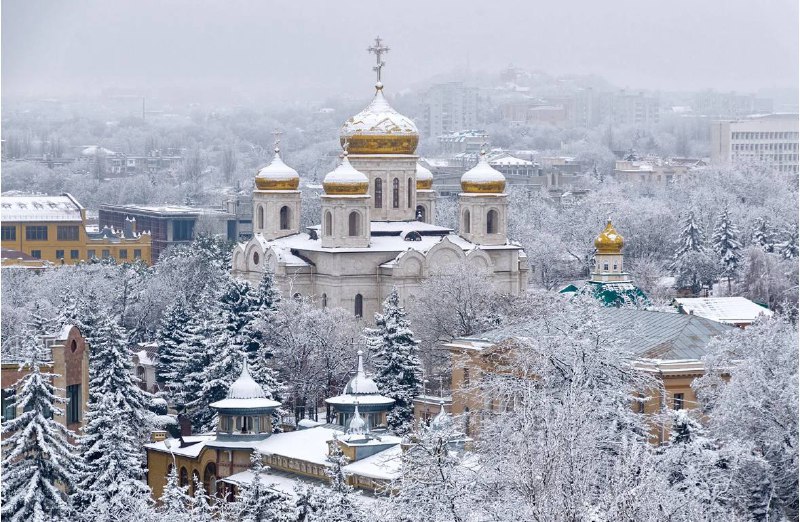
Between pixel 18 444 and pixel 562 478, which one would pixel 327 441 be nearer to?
pixel 18 444

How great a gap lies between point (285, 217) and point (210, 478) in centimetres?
2204

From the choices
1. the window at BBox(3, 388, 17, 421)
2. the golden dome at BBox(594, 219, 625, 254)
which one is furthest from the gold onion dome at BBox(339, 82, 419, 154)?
the window at BBox(3, 388, 17, 421)

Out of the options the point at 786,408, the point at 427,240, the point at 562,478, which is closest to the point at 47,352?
the point at 786,408

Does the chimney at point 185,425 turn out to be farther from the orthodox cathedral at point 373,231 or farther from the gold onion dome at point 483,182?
the gold onion dome at point 483,182

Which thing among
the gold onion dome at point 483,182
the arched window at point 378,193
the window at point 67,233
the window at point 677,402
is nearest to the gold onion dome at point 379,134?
the arched window at point 378,193

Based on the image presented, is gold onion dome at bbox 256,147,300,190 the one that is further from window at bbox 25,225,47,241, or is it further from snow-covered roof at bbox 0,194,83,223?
window at bbox 25,225,47,241

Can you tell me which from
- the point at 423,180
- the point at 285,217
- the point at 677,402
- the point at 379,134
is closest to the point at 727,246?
the point at 423,180

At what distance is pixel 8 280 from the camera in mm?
81188

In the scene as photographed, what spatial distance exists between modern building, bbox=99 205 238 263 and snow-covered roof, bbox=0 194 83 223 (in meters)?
6.40

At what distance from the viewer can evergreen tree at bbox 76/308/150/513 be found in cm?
4009

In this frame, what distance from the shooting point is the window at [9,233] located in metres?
101

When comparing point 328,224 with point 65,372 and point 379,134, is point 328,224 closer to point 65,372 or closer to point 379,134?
point 379,134

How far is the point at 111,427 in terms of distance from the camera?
141 ft

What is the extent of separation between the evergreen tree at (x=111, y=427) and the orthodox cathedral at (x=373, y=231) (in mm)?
12202
